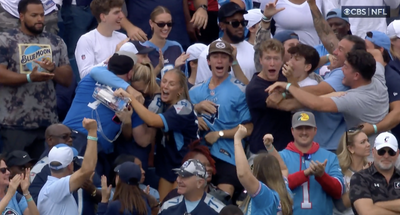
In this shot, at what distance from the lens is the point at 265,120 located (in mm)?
9875

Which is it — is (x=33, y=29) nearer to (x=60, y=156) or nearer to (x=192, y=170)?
(x=60, y=156)

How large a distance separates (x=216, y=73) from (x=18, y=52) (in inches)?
91.7

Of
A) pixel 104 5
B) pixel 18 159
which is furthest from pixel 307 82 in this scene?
pixel 18 159

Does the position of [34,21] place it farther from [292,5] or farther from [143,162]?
[292,5]

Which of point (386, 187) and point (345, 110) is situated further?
point (345, 110)

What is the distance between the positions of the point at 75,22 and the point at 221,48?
10.8 ft

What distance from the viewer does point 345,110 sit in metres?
9.62

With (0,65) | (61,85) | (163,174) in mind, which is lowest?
(163,174)

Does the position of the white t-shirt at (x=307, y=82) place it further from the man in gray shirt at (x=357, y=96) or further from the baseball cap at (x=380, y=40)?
the baseball cap at (x=380, y=40)

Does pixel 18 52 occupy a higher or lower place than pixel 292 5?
higher

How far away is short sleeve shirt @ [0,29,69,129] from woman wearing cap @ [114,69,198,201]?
146 centimetres

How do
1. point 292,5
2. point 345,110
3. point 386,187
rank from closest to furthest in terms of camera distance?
point 386,187, point 345,110, point 292,5

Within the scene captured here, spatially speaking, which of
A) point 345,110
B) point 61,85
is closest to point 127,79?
point 61,85

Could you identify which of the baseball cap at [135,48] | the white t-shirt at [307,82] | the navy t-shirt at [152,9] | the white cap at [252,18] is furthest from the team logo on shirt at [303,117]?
the navy t-shirt at [152,9]
